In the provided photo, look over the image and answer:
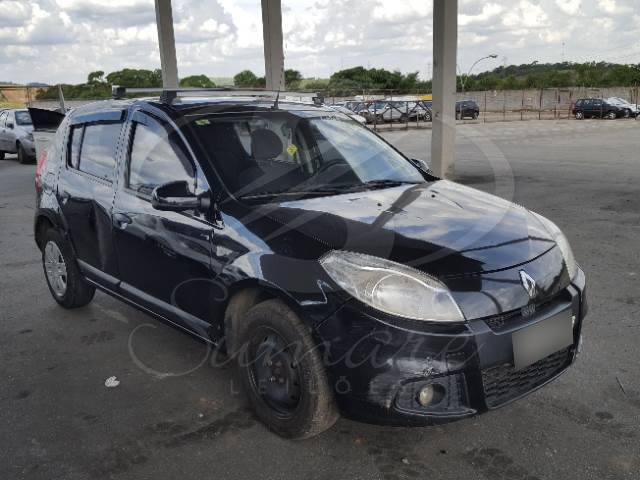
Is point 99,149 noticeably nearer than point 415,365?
No

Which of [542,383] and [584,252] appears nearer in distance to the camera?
[542,383]

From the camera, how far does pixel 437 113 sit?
12484mm

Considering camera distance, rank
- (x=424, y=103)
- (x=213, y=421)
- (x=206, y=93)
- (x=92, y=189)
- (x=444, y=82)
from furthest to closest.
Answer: (x=424, y=103) → (x=444, y=82) → (x=92, y=189) → (x=206, y=93) → (x=213, y=421)

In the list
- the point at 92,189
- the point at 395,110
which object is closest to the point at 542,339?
the point at 92,189

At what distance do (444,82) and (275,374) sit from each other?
33.4 ft

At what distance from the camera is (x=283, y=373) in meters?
2.94

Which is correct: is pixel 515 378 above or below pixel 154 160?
below

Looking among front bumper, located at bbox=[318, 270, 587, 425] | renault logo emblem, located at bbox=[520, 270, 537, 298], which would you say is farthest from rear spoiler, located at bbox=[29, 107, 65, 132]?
renault logo emblem, located at bbox=[520, 270, 537, 298]

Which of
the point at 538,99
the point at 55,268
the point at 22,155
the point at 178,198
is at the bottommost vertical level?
the point at 22,155

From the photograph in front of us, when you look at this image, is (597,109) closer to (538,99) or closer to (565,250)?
(538,99)

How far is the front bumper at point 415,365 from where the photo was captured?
254 centimetres

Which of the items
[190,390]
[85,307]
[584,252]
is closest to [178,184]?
[190,390]

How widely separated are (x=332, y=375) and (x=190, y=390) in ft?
4.13

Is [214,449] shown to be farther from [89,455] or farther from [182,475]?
[89,455]
